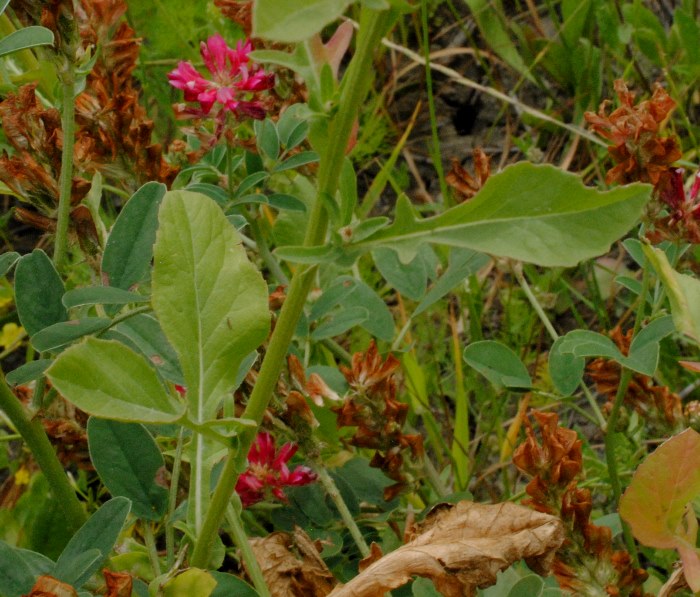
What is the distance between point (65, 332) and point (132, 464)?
0.53ft

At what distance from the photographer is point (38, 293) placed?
0.97m

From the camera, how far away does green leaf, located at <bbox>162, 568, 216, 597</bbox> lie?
2.64ft

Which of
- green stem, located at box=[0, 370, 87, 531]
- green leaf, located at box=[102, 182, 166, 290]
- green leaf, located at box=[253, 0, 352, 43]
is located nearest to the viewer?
green leaf, located at box=[253, 0, 352, 43]

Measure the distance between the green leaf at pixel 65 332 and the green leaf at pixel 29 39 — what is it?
27cm

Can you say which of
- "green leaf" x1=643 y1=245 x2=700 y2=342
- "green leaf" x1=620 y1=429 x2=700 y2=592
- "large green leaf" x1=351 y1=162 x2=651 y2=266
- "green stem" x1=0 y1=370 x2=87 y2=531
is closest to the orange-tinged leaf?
"green leaf" x1=620 y1=429 x2=700 y2=592

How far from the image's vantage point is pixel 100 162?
4.12 ft

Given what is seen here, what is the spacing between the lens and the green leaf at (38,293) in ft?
3.13

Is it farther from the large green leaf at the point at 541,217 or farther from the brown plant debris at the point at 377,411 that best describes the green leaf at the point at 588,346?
the large green leaf at the point at 541,217

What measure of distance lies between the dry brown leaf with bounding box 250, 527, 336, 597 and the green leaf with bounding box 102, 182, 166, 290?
33 centimetres

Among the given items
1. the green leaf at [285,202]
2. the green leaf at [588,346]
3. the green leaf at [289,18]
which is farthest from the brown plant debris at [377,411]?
the green leaf at [289,18]

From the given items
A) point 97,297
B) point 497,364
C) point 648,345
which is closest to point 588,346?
point 648,345

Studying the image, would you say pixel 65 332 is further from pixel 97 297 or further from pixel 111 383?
pixel 111 383

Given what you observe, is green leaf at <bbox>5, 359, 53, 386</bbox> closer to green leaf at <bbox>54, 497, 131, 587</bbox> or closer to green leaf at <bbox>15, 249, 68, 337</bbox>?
green leaf at <bbox>15, 249, 68, 337</bbox>

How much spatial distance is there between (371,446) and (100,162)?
0.52 meters
